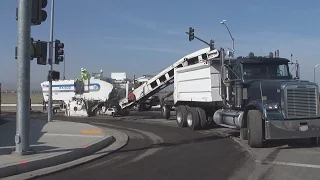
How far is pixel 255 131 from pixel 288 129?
0.99 metres

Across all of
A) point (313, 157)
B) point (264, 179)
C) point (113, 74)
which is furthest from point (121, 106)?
point (264, 179)

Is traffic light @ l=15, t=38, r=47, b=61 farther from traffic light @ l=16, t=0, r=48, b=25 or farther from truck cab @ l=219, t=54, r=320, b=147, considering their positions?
truck cab @ l=219, t=54, r=320, b=147

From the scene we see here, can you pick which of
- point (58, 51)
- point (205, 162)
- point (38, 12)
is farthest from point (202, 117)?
point (38, 12)

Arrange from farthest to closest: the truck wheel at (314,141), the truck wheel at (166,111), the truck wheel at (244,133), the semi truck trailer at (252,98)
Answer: the truck wheel at (166,111), the truck wheel at (244,133), the truck wheel at (314,141), the semi truck trailer at (252,98)

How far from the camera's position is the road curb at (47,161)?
8.73 m

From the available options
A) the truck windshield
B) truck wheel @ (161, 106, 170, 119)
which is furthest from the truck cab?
truck wheel @ (161, 106, 170, 119)

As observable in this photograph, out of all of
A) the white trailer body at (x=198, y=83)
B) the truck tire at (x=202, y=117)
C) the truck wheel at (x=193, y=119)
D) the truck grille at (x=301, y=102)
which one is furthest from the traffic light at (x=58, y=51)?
the truck grille at (x=301, y=102)

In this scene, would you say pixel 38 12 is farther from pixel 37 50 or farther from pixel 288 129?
pixel 288 129

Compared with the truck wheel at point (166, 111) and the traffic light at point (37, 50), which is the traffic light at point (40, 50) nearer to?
the traffic light at point (37, 50)

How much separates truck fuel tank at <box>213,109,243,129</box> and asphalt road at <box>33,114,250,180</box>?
2.37ft

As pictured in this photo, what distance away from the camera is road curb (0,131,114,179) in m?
8.73

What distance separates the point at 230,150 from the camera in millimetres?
12586

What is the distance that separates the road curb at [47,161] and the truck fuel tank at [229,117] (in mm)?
4971

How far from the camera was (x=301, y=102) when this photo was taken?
12898 millimetres
